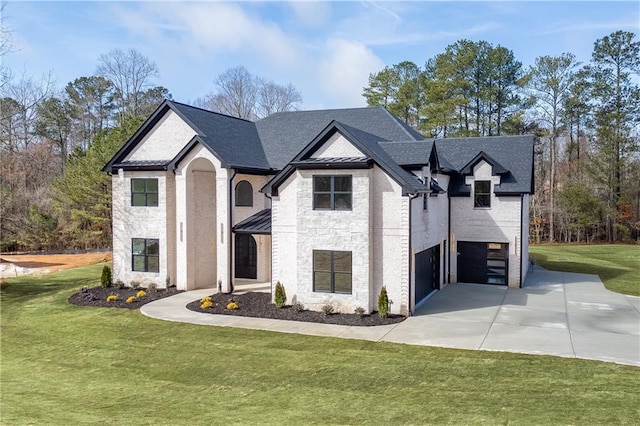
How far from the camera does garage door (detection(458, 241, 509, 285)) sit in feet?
76.2

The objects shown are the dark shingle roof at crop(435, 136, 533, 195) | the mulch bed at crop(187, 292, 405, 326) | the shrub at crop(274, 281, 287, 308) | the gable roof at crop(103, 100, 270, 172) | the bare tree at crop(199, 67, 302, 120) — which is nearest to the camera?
the mulch bed at crop(187, 292, 405, 326)

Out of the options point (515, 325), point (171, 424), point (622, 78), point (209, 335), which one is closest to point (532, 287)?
point (515, 325)

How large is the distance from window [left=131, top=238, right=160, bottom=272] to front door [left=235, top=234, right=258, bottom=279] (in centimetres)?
388

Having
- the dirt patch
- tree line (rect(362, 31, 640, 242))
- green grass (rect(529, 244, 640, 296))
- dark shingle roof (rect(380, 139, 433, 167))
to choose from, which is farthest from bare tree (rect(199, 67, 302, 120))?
dark shingle roof (rect(380, 139, 433, 167))

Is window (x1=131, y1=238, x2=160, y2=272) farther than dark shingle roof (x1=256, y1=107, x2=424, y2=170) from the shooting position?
No

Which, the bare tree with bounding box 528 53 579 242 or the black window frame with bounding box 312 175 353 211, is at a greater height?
the bare tree with bounding box 528 53 579 242

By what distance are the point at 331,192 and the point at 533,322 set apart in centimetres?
812

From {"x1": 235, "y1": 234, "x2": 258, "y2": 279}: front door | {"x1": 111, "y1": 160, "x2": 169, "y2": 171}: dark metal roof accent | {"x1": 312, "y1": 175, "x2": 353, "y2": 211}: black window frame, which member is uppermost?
{"x1": 111, "y1": 160, "x2": 169, "y2": 171}: dark metal roof accent

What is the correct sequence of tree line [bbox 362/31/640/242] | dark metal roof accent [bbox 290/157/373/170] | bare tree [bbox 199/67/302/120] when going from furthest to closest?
1. bare tree [bbox 199/67/302/120]
2. tree line [bbox 362/31/640/242]
3. dark metal roof accent [bbox 290/157/373/170]

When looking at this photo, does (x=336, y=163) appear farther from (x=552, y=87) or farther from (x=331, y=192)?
(x=552, y=87)

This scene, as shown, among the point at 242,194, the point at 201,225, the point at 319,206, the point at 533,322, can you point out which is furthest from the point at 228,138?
the point at 533,322

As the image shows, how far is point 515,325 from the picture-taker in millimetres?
15727

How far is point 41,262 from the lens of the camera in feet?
125

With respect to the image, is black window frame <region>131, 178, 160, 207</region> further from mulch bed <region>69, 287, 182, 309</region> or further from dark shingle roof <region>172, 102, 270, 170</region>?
mulch bed <region>69, 287, 182, 309</region>
